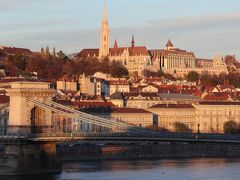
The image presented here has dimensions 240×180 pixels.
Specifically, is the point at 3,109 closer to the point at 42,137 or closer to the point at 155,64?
the point at 42,137

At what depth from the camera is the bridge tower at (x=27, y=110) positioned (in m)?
40.4

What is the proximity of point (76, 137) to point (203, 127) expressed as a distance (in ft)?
132

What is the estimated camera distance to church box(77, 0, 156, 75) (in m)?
131

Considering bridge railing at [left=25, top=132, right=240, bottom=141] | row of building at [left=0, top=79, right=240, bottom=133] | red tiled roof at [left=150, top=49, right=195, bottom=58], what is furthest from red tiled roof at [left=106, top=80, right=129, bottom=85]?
bridge railing at [left=25, top=132, right=240, bottom=141]

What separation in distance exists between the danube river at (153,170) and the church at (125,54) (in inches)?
3169

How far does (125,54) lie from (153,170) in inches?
3541

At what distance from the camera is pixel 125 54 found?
436ft

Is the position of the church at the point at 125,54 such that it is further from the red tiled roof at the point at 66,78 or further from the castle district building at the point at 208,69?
the red tiled roof at the point at 66,78

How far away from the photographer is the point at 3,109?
4247 centimetres

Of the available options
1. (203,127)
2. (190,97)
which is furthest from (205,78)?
(203,127)

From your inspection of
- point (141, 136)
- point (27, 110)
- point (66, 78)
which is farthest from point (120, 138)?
point (66, 78)

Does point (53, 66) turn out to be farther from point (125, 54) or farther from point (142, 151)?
point (142, 151)

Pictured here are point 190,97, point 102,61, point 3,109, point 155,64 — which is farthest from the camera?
point 155,64

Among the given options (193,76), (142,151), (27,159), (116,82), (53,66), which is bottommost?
(142,151)
